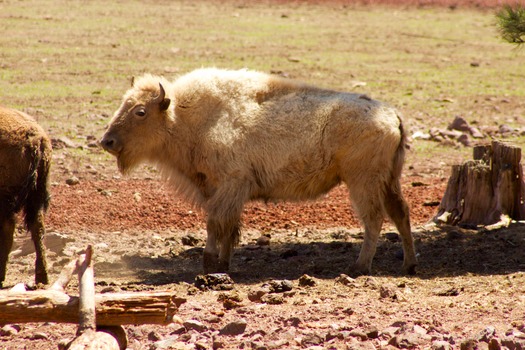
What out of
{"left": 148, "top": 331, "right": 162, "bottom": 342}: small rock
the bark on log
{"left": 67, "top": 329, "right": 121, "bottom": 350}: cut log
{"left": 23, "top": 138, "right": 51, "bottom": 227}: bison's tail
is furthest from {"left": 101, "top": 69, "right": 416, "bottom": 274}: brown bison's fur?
{"left": 67, "top": 329, "right": 121, "bottom": 350}: cut log

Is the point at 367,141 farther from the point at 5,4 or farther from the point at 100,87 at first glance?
Result: the point at 5,4

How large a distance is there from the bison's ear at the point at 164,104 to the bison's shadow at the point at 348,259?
5.31ft

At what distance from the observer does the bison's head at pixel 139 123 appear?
8.76 m

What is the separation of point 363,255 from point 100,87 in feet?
31.0

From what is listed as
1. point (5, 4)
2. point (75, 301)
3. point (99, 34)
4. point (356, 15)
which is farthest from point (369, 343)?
point (356, 15)

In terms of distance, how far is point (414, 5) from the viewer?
2620cm

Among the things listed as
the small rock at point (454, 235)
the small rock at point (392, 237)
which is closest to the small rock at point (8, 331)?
the small rock at point (392, 237)

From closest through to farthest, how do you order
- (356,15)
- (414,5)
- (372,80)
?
1. (372,80)
2. (356,15)
3. (414,5)

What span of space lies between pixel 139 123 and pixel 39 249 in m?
1.66

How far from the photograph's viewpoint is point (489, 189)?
33.6 ft

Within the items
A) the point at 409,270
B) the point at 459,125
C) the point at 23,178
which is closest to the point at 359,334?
the point at 409,270

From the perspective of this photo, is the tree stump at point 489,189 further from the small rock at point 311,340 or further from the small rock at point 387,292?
the small rock at point 311,340

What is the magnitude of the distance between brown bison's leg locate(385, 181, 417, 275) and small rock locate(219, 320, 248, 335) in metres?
2.76

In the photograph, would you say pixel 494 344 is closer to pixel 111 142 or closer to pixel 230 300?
pixel 230 300
